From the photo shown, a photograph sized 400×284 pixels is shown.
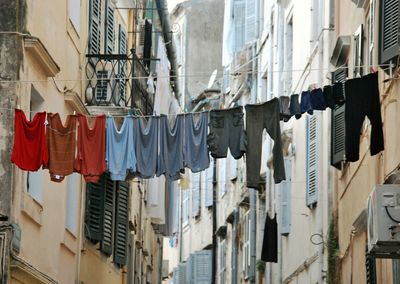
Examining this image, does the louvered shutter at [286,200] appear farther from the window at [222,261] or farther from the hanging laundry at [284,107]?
the window at [222,261]

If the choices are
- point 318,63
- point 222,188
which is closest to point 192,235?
point 222,188

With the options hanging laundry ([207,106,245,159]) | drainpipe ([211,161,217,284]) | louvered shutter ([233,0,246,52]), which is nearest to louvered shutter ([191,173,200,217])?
drainpipe ([211,161,217,284])

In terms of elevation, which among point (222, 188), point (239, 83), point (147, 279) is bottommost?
point (147, 279)

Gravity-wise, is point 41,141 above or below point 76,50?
below

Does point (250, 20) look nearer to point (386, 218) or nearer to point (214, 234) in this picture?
point (214, 234)

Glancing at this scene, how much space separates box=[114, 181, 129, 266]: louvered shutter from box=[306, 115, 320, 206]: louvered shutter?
12.3 ft

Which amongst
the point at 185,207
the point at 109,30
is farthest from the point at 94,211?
the point at 185,207

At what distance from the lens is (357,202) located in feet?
65.3

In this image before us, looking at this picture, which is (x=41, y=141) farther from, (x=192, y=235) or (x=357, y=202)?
(x=192, y=235)

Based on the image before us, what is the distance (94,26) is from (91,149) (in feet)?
21.3

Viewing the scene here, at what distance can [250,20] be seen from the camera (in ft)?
121

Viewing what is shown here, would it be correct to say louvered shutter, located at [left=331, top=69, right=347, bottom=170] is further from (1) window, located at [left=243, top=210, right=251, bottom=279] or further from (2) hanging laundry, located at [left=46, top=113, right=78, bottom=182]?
(1) window, located at [left=243, top=210, right=251, bottom=279]

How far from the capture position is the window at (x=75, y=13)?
21403 millimetres

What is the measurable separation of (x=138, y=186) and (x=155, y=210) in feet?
15.7
